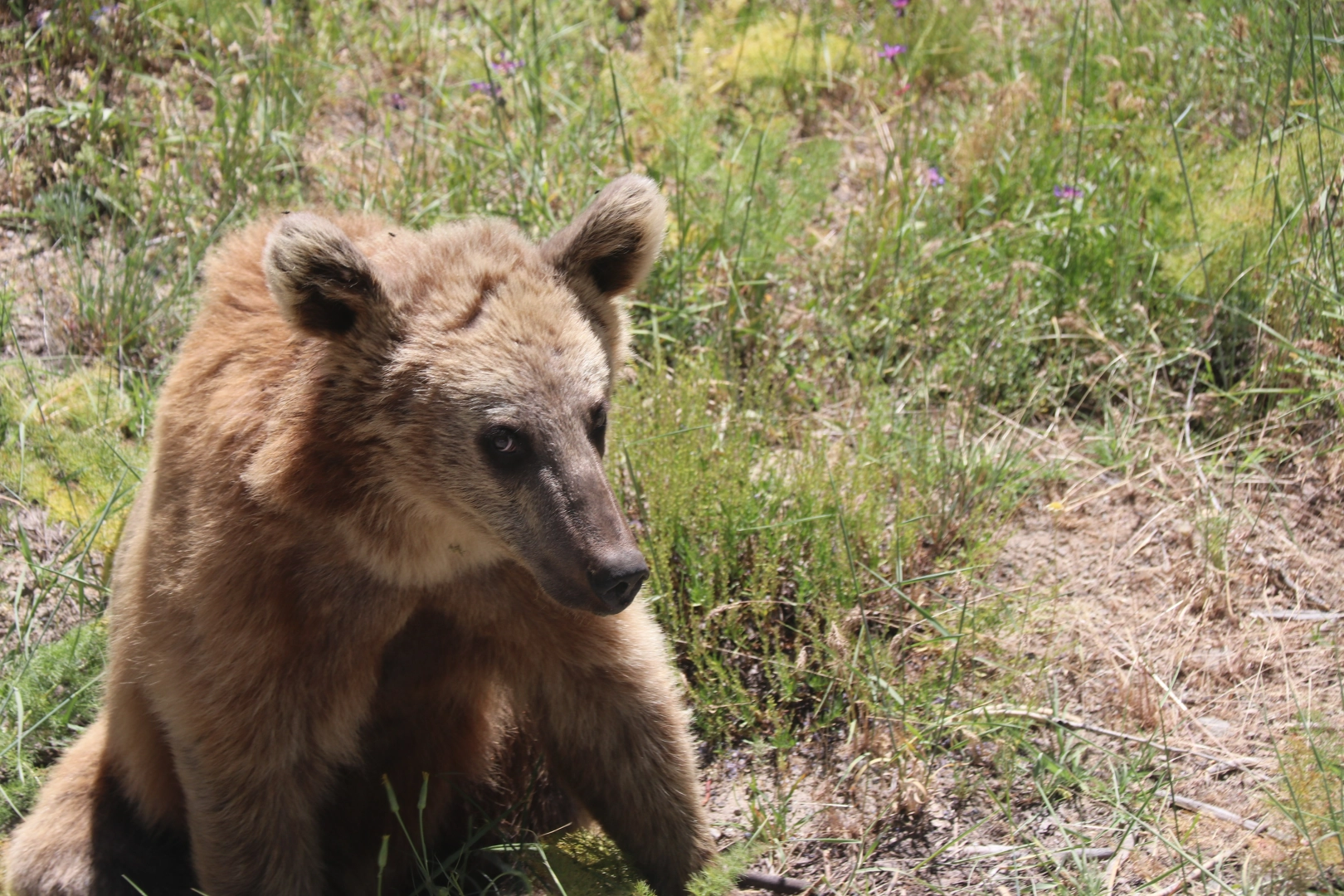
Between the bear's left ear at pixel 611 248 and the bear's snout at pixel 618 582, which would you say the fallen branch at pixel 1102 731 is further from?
the bear's left ear at pixel 611 248

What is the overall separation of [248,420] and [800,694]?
6.67 feet

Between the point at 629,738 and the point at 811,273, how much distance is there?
2.77m

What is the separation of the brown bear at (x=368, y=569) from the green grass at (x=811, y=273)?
1.88 feet

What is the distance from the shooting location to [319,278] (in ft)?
9.50

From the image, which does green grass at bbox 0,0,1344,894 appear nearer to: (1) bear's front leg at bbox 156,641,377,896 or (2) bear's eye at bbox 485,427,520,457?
(1) bear's front leg at bbox 156,641,377,896

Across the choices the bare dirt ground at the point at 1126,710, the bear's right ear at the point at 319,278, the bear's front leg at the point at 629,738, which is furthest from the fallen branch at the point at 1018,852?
the bear's right ear at the point at 319,278

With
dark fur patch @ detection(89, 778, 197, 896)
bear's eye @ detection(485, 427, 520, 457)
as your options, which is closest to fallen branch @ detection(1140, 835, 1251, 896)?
bear's eye @ detection(485, 427, 520, 457)

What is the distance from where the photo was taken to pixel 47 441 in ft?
15.1

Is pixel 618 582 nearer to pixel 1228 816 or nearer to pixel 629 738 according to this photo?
pixel 629 738

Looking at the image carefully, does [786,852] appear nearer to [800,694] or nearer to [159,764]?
[800,694]

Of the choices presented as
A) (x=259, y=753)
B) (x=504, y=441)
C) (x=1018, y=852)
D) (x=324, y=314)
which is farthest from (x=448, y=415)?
(x=1018, y=852)

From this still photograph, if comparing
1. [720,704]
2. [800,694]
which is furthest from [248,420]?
[800,694]

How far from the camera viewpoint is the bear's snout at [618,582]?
2.77 m

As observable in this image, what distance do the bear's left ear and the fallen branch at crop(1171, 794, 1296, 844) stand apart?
6.56ft
